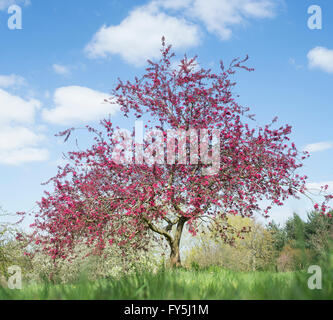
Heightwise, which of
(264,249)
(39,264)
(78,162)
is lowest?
(264,249)

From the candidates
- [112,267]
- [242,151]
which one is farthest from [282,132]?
[112,267]

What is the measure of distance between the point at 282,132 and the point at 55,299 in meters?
10.4

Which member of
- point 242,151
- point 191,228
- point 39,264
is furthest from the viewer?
point 39,264
